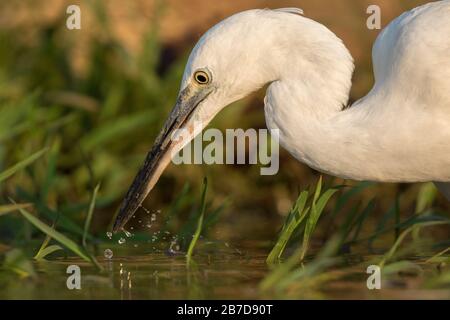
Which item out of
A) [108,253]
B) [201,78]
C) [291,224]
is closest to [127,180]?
[108,253]

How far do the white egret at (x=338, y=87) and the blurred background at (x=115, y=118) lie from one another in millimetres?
1401

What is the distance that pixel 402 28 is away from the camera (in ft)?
17.5

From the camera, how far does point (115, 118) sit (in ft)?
26.4

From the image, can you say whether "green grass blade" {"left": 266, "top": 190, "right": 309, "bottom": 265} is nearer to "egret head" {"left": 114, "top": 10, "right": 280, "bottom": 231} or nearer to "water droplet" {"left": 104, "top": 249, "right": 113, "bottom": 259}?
"egret head" {"left": 114, "top": 10, "right": 280, "bottom": 231}

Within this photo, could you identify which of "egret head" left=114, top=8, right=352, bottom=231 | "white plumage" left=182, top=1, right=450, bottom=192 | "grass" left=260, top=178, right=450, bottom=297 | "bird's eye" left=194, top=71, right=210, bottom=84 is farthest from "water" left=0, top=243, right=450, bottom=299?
"bird's eye" left=194, top=71, right=210, bottom=84

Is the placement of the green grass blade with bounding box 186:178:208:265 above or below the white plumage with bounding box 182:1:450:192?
below

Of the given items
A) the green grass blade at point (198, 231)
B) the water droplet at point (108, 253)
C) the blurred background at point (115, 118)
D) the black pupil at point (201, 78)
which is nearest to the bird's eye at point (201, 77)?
the black pupil at point (201, 78)

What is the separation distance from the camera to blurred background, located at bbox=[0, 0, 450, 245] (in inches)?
280

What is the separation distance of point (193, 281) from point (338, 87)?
1.15m

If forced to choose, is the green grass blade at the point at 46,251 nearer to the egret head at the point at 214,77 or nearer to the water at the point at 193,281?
the water at the point at 193,281

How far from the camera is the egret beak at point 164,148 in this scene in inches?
216
